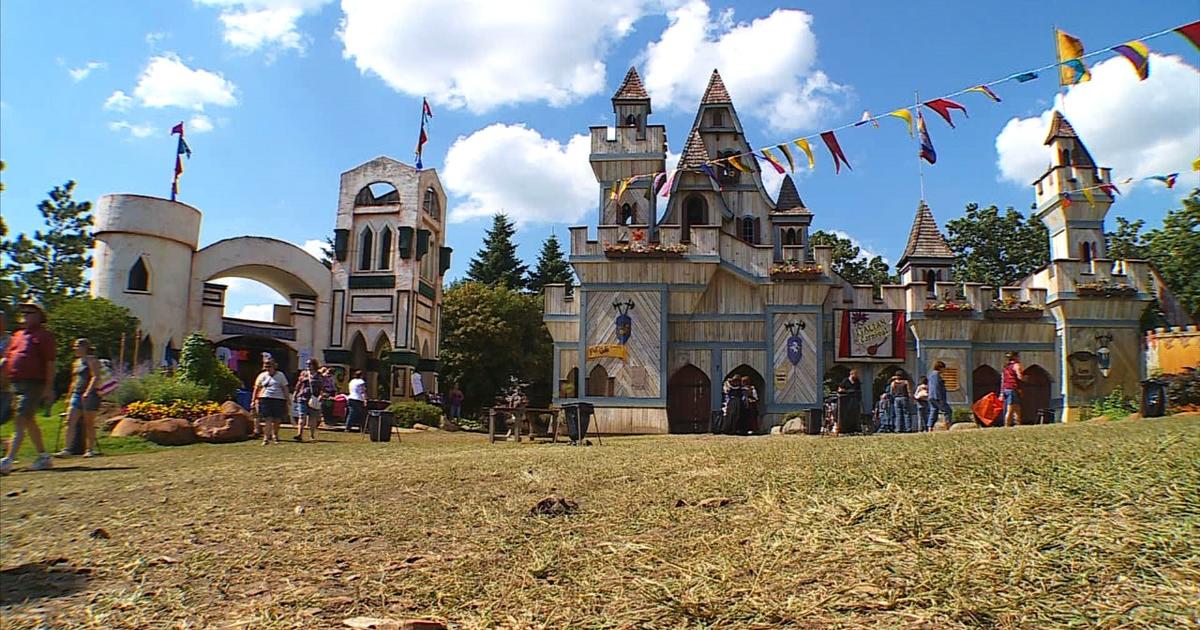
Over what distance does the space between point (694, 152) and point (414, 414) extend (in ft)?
48.6

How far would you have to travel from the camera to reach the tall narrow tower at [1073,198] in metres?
28.6

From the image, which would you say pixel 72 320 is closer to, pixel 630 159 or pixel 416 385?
pixel 416 385

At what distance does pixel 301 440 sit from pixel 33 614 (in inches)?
490

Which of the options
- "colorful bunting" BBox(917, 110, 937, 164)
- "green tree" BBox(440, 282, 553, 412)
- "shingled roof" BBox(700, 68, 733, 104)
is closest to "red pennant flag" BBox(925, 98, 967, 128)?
"colorful bunting" BBox(917, 110, 937, 164)

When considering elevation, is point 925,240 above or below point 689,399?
above

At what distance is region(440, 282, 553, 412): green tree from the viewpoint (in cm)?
4122

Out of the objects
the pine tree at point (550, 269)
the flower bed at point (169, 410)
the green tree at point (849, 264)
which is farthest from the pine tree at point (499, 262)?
the flower bed at point (169, 410)

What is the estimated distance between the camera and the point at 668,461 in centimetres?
799

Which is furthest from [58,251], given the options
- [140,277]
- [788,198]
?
[788,198]

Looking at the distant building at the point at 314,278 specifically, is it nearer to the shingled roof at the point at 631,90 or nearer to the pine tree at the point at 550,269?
the shingled roof at the point at 631,90

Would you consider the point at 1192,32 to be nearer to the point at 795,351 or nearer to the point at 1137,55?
the point at 1137,55

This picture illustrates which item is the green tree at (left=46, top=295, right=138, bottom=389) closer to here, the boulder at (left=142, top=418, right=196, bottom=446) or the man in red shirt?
the boulder at (left=142, top=418, right=196, bottom=446)

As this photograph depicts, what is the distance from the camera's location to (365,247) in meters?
29.9

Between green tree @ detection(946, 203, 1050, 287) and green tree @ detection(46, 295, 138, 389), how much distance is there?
41.1m
